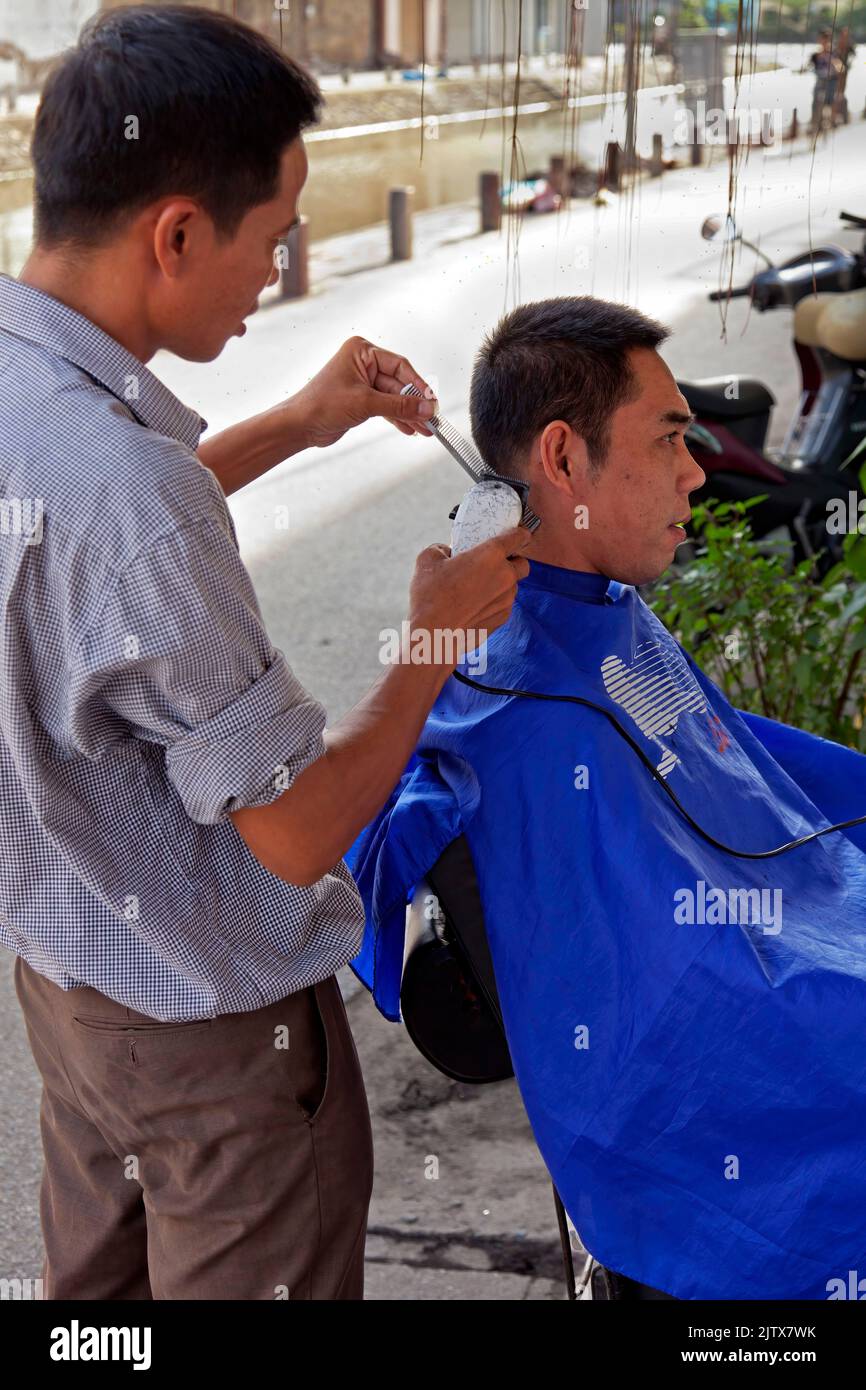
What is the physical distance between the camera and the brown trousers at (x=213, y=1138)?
4.20ft

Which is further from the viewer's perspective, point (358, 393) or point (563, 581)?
point (563, 581)

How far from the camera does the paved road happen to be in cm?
225

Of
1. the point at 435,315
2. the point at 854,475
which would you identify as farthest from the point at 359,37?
the point at 854,475

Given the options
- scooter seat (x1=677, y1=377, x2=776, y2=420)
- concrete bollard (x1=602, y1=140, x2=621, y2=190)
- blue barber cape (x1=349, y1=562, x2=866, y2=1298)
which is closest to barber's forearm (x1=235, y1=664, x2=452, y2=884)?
blue barber cape (x1=349, y1=562, x2=866, y2=1298)

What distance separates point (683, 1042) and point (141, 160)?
3.29 ft

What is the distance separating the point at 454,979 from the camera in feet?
5.16

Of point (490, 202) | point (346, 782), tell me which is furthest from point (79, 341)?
point (490, 202)

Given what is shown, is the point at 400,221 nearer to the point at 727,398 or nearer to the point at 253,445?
the point at 727,398

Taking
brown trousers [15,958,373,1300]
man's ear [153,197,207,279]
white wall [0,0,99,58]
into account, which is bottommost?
brown trousers [15,958,373,1300]

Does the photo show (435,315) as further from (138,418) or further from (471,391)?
(138,418)

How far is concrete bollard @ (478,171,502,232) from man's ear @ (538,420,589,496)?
11191 millimetres

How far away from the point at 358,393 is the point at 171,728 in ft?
2.31

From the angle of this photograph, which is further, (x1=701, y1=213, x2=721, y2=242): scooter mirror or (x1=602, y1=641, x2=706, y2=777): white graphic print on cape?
(x1=701, y1=213, x2=721, y2=242): scooter mirror

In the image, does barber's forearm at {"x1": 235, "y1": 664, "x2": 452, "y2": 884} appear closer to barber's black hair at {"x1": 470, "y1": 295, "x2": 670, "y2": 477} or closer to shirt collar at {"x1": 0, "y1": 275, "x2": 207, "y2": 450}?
shirt collar at {"x1": 0, "y1": 275, "x2": 207, "y2": 450}
